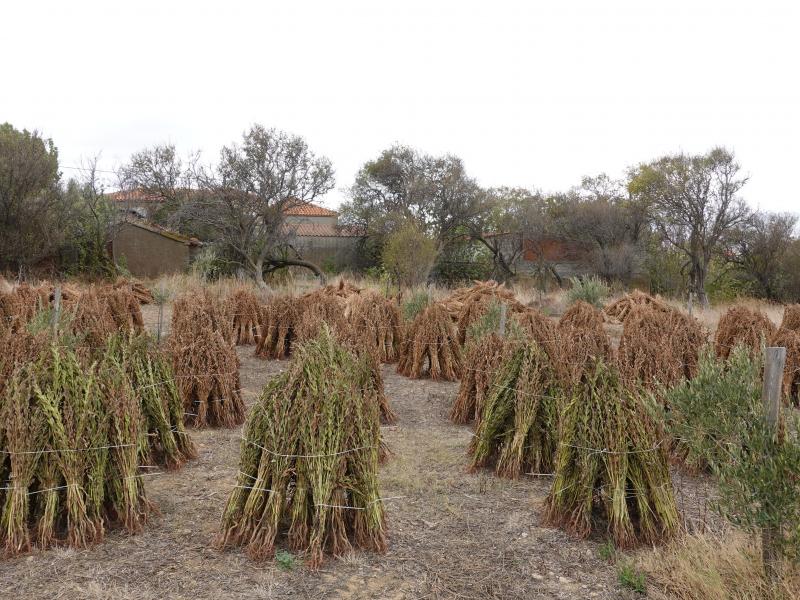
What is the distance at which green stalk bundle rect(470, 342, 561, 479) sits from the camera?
4.89 metres

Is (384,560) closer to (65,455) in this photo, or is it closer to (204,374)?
(65,455)

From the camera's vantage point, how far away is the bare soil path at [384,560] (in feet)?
10.6

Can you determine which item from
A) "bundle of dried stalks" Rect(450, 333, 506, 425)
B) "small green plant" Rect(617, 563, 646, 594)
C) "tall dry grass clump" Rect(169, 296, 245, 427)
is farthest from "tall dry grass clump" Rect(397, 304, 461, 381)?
"small green plant" Rect(617, 563, 646, 594)

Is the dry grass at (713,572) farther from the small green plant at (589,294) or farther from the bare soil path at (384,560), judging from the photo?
the small green plant at (589,294)

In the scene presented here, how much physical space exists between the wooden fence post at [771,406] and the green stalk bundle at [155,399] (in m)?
3.70

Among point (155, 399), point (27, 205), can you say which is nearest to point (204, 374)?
point (155, 399)

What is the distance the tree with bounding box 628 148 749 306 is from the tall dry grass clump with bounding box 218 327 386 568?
2330 cm

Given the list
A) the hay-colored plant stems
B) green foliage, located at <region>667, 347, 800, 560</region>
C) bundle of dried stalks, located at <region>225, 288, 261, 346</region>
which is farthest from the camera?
bundle of dried stalks, located at <region>225, 288, 261, 346</region>

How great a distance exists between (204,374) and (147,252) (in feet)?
57.3

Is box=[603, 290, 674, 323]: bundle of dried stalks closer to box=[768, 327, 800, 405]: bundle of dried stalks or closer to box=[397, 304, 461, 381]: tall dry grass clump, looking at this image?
box=[768, 327, 800, 405]: bundle of dried stalks

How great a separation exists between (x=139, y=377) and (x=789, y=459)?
156 inches

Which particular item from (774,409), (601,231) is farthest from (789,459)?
(601,231)

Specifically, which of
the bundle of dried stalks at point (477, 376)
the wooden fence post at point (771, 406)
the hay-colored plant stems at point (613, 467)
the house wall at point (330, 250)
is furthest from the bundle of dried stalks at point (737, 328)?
the house wall at point (330, 250)

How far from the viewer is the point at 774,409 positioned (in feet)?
10.1
